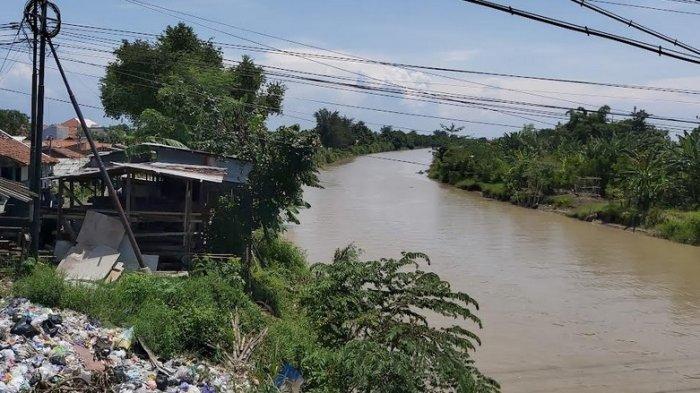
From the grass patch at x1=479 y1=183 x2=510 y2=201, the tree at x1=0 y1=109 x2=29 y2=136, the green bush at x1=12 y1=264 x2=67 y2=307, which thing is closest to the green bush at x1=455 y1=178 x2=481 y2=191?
the grass patch at x1=479 y1=183 x2=510 y2=201

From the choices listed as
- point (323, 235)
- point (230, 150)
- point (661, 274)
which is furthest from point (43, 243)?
point (661, 274)

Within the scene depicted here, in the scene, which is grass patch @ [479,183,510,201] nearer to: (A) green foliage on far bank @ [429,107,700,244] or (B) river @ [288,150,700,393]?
(A) green foliage on far bank @ [429,107,700,244]

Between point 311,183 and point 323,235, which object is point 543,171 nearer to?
point 323,235

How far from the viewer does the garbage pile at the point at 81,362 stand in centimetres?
659

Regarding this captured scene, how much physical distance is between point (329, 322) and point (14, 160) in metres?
15.2

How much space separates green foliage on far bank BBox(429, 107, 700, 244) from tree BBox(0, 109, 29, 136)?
3042 centimetres

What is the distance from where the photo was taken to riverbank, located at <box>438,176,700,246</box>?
26.7 meters

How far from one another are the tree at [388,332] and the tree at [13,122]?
41.7m

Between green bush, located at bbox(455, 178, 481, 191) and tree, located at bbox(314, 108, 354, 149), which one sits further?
tree, located at bbox(314, 108, 354, 149)

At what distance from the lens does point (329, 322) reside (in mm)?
8742

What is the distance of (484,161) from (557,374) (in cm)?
3676

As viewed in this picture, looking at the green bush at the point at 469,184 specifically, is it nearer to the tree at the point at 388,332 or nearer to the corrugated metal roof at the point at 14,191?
the tree at the point at 388,332

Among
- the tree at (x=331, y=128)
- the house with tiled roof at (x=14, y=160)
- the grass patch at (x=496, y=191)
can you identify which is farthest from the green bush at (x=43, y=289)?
the tree at (x=331, y=128)

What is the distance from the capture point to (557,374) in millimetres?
11492
